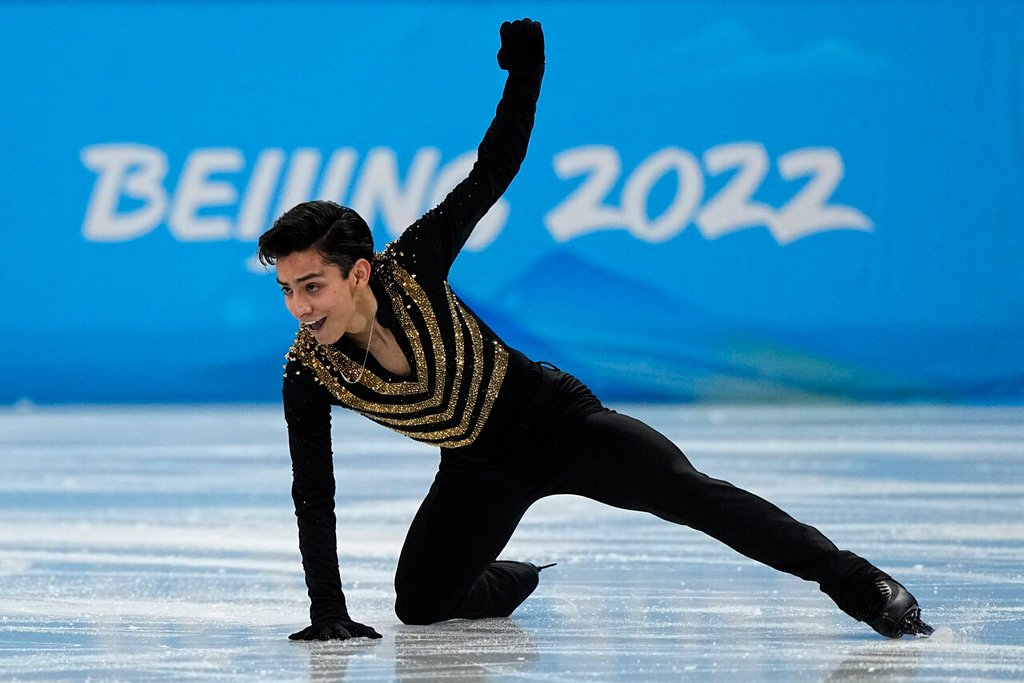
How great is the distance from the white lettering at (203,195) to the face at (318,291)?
7.01 metres

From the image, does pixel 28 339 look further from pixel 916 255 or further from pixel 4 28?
pixel 916 255

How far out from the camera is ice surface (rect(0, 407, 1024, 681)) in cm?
231

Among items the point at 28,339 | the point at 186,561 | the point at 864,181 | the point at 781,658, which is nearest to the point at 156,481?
the point at 186,561

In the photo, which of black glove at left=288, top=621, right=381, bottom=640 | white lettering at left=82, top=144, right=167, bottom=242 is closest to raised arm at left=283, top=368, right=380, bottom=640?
black glove at left=288, top=621, right=381, bottom=640

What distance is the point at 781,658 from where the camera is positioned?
2.30 metres

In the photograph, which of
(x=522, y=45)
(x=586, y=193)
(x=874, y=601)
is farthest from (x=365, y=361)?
(x=586, y=193)

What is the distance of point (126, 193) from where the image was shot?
9.34 meters

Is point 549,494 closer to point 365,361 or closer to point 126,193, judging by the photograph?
point 365,361

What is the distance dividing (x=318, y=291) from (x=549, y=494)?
644 mm

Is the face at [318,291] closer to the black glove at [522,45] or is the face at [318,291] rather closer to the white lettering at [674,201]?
the black glove at [522,45]

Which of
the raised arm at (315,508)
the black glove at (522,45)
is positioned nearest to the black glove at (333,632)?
the raised arm at (315,508)

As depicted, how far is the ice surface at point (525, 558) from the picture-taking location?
231 centimetres

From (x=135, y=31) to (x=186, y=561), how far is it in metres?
6.60

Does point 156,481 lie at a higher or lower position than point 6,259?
lower
